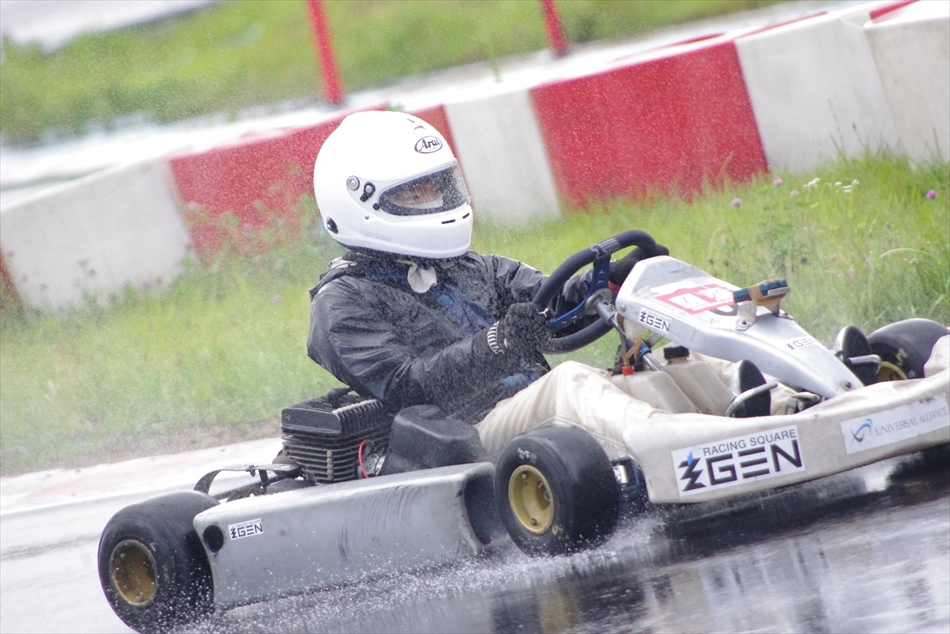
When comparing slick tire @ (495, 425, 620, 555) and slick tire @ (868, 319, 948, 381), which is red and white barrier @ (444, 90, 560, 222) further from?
slick tire @ (495, 425, 620, 555)

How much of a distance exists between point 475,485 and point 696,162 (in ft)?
13.6

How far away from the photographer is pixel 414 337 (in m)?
4.51

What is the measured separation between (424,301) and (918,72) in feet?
11.1

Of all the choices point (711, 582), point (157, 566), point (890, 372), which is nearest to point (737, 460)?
point (711, 582)

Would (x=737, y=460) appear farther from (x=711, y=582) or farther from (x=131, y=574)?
(x=131, y=574)

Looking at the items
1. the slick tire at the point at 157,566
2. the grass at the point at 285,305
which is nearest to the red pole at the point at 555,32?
the grass at the point at 285,305

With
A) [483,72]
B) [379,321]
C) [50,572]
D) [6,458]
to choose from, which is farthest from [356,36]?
[379,321]

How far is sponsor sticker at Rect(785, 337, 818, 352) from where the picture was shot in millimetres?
4020

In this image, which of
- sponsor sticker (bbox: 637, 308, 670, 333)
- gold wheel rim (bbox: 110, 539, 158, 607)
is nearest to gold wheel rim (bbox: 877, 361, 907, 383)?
sponsor sticker (bbox: 637, 308, 670, 333)

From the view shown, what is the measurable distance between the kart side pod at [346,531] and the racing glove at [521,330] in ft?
1.06

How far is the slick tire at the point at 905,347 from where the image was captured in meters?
4.32

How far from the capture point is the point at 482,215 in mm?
8203

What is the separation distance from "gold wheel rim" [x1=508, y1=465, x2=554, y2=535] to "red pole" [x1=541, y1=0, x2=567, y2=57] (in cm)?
576

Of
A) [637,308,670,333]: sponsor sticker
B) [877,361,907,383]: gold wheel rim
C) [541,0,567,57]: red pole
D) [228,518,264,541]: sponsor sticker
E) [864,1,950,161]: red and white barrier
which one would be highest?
[541,0,567,57]: red pole
